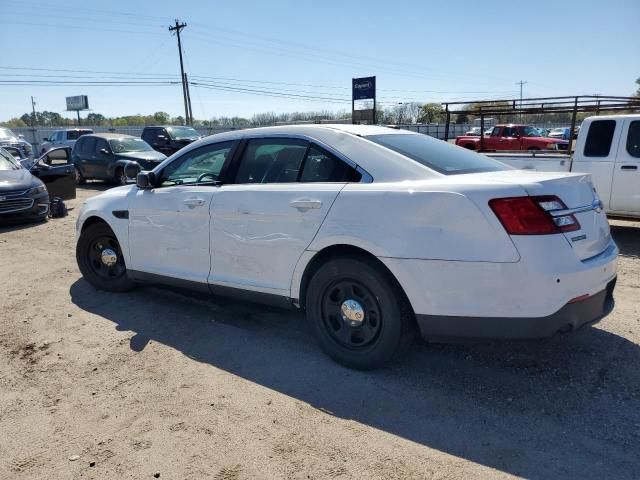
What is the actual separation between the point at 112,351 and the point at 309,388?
1.69m

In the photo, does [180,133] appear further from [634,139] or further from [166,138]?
[634,139]

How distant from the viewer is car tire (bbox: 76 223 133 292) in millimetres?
5164

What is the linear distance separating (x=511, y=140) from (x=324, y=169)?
20.4 metres

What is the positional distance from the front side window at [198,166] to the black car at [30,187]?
246 inches

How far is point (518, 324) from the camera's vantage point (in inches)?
111

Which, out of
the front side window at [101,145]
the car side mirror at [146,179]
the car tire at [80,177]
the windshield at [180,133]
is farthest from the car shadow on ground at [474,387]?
the windshield at [180,133]

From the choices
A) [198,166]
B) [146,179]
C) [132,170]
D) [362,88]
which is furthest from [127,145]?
[362,88]

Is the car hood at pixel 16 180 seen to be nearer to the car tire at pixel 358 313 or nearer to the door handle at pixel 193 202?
the door handle at pixel 193 202

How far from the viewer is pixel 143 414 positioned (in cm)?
303

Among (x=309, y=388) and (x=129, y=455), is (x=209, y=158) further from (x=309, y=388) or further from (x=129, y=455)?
(x=129, y=455)

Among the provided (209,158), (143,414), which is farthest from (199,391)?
(209,158)

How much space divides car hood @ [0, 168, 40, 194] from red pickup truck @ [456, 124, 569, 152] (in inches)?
591

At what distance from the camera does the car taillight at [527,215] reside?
275 cm

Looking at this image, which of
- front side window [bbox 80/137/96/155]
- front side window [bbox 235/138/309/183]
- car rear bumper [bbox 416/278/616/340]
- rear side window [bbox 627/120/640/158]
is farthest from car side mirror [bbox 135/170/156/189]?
front side window [bbox 80/137/96/155]
